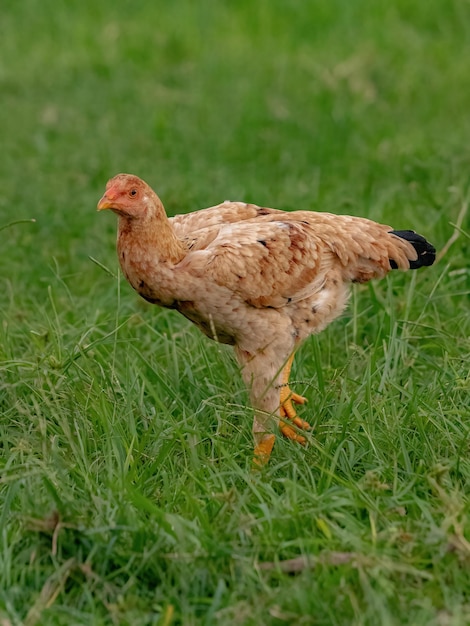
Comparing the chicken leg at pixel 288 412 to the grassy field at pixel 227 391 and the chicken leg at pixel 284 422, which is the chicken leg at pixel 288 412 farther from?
the grassy field at pixel 227 391

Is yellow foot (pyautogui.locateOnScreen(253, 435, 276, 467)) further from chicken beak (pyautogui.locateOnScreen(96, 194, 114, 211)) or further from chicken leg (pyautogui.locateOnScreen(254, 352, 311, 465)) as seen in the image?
chicken beak (pyautogui.locateOnScreen(96, 194, 114, 211))

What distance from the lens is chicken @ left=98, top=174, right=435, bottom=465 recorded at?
437 cm

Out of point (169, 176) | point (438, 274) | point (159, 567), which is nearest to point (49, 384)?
point (159, 567)

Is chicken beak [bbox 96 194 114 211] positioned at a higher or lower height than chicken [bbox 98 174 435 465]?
higher

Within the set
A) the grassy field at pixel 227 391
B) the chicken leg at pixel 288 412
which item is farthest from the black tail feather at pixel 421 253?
the chicken leg at pixel 288 412

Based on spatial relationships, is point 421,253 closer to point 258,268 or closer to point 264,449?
point 258,268

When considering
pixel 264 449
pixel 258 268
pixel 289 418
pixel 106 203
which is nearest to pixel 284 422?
pixel 264 449

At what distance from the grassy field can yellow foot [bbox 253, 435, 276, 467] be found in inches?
1.8

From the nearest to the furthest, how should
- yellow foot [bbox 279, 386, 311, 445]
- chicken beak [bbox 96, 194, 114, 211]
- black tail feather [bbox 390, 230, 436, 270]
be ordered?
1. chicken beak [bbox 96, 194, 114, 211]
2. yellow foot [bbox 279, 386, 311, 445]
3. black tail feather [bbox 390, 230, 436, 270]

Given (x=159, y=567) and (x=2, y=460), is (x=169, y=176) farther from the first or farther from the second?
(x=159, y=567)

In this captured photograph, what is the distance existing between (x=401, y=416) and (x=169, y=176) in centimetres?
412

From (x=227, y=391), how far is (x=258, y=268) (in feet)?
2.10

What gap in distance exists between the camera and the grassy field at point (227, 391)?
3.56 m

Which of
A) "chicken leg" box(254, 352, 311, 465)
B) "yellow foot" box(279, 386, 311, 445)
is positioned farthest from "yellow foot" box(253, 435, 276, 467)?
"yellow foot" box(279, 386, 311, 445)
